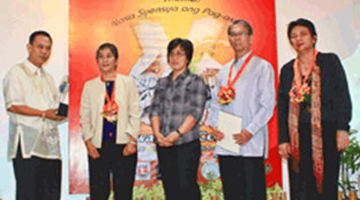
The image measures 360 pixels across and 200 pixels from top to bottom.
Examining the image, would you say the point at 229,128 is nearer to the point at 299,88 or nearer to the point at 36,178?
the point at 299,88

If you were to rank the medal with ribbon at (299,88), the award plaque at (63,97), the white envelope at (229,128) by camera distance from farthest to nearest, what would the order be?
the award plaque at (63,97) → the white envelope at (229,128) → the medal with ribbon at (299,88)

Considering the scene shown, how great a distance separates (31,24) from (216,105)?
252 centimetres

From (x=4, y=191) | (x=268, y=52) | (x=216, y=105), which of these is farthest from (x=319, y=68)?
(x=4, y=191)

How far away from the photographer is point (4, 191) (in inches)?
180

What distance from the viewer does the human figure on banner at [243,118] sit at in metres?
3.30

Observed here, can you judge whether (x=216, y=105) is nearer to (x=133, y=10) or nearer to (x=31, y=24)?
(x=133, y=10)

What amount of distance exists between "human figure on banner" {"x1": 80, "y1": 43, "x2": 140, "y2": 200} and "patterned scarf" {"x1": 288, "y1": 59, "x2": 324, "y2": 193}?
4.57 ft

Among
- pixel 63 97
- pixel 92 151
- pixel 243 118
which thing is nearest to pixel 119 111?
pixel 92 151

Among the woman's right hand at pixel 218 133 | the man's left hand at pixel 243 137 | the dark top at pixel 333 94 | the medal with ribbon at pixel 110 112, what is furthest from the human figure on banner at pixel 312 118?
the medal with ribbon at pixel 110 112

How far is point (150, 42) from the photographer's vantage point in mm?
4824

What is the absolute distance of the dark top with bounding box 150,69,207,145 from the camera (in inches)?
137

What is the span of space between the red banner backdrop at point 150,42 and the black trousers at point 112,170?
1040 mm

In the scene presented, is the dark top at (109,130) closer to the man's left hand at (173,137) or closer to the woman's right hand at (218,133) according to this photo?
the man's left hand at (173,137)

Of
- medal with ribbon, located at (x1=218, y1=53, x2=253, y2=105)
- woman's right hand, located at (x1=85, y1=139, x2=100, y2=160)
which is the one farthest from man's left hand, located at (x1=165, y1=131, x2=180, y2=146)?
woman's right hand, located at (x1=85, y1=139, x2=100, y2=160)
